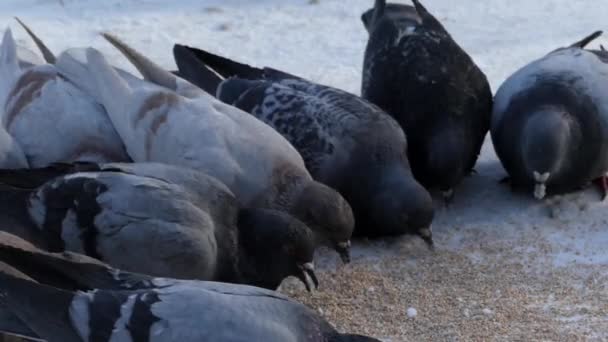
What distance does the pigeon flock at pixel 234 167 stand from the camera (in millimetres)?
4430

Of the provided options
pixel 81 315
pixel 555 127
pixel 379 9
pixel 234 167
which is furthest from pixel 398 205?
pixel 81 315

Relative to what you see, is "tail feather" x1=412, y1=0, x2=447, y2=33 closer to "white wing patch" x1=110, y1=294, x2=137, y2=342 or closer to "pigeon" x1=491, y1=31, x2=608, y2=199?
"pigeon" x1=491, y1=31, x2=608, y2=199

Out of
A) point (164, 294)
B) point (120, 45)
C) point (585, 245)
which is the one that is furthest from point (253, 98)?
point (164, 294)

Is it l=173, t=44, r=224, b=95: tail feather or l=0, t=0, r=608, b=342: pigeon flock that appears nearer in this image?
l=0, t=0, r=608, b=342: pigeon flock

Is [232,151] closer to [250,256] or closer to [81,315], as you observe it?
[250,256]

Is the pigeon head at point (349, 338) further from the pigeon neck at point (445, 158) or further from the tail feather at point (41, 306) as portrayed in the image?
the pigeon neck at point (445, 158)

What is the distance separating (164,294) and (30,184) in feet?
4.69

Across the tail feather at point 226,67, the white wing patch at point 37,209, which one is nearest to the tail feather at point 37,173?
the white wing patch at point 37,209

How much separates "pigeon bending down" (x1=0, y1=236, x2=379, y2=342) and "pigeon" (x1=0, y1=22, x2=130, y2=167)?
6.02 feet

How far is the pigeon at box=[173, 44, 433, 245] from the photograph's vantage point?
6.32 metres

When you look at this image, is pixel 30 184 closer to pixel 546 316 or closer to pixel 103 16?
pixel 546 316

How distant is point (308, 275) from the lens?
18.6 feet

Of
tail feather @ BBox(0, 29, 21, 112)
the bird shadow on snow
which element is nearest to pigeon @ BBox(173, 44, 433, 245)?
the bird shadow on snow

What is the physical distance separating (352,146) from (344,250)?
72 centimetres
